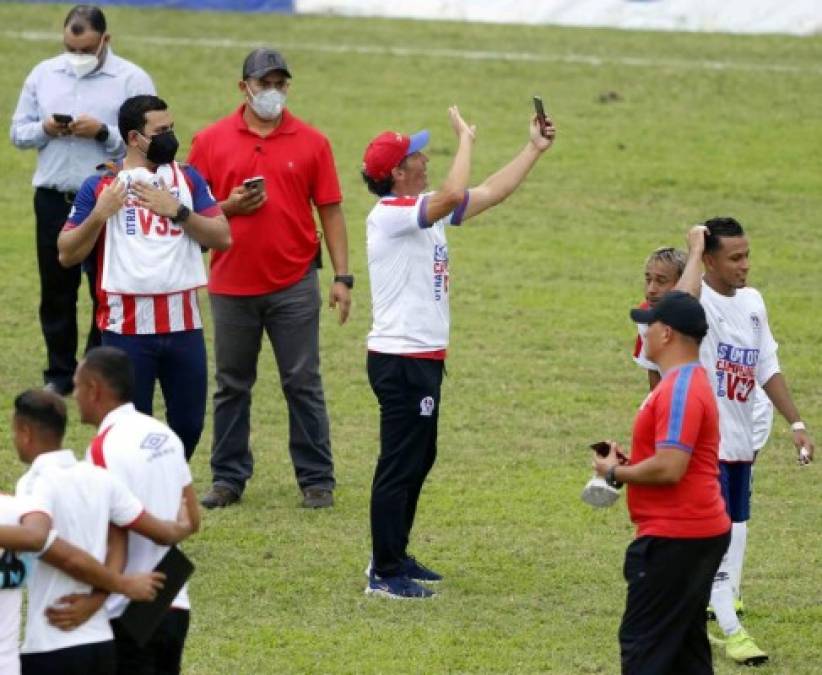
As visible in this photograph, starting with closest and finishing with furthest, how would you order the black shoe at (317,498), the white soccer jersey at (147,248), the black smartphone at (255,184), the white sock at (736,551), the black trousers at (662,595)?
the black trousers at (662,595), the white sock at (736,551), the white soccer jersey at (147,248), the black smartphone at (255,184), the black shoe at (317,498)

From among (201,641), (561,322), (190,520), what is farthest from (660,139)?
(190,520)

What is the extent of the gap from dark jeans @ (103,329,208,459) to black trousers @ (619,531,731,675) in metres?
2.93

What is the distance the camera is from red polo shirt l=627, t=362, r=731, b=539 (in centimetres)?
698

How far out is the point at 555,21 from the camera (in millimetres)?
24625

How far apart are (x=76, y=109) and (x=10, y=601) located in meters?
6.21

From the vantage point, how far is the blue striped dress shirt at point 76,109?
12.0 m

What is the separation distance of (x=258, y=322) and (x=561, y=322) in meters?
4.89

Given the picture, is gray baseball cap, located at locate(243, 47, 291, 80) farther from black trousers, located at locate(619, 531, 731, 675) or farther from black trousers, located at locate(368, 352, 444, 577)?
black trousers, located at locate(619, 531, 731, 675)

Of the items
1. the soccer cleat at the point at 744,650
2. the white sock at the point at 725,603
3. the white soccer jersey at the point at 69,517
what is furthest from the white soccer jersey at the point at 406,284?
the white soccer jersey at the point at 69,517

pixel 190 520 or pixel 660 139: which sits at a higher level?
pixel 660 139

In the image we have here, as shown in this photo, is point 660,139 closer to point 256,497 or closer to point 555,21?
point 555,21

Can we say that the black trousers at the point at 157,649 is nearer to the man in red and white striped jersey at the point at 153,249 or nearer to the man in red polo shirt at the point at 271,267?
the man in red and white striped jersey at the point at 153,249

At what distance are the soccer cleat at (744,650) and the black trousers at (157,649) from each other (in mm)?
2839

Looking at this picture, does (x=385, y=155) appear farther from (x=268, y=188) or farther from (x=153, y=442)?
(x=153, y=442)
